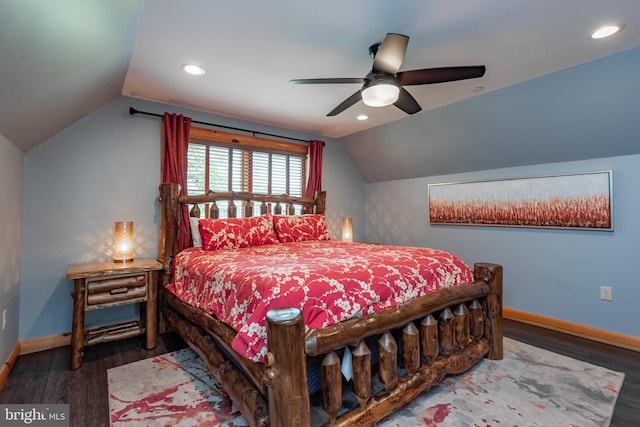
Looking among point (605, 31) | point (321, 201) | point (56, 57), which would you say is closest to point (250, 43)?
point (56, 57)

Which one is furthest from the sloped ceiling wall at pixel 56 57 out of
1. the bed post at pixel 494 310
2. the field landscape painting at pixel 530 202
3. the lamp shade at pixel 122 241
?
the field landscape painting at pixel 530 202

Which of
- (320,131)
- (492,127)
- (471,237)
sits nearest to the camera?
(492,127)

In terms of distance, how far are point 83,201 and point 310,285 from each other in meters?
2.65

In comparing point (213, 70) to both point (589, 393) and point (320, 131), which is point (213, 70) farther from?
point (589, 393)

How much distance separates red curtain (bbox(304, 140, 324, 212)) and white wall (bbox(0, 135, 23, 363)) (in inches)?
121

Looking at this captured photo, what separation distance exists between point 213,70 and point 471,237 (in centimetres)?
364

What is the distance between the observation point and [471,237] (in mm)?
4047

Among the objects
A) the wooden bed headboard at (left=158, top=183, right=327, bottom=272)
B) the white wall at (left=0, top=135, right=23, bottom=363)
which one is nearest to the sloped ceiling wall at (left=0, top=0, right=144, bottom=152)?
the white wall at (left=0, top=135, right=23, bottom=363)

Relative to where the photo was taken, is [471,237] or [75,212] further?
[471,237]

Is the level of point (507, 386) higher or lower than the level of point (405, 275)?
lower

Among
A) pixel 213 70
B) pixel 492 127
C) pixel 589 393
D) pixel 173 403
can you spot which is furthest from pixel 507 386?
pixel 213 70

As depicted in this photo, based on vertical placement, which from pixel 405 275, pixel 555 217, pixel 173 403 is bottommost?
pixel 173 403

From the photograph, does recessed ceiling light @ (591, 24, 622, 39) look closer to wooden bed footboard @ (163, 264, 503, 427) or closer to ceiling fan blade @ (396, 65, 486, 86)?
ceiling fan blade @ (396, 65, 486, 86)

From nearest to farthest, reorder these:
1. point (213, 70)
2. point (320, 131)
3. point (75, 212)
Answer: point (213, 70) → point (75, 212) → point (320, 131)
